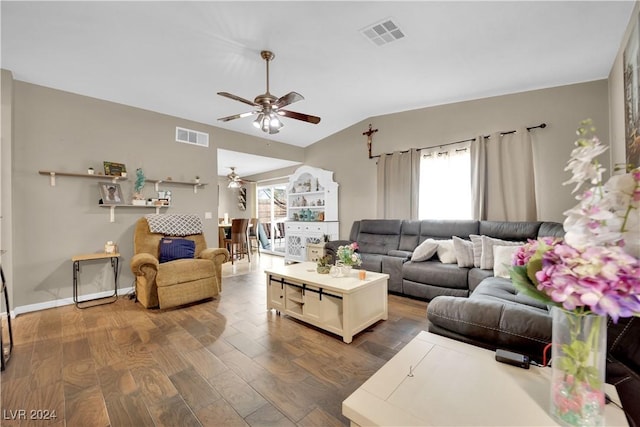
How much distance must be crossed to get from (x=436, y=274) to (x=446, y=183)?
162cm

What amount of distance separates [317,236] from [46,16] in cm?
445

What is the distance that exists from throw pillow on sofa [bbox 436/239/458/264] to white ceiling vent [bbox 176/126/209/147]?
4.01 metres

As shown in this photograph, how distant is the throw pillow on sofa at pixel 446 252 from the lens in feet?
10.9

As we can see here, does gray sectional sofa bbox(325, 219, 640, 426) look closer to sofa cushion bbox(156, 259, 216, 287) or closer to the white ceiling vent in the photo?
sofa cushion bbox(156, 259, 216, 287)

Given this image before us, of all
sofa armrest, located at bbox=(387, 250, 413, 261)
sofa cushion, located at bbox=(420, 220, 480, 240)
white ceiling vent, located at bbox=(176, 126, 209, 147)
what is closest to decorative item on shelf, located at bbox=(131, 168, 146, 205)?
white ceiling vent, located at bbox=(176, 126, 209, 147)

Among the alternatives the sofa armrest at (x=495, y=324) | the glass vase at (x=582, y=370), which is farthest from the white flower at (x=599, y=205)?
the sofa armrest at (x=495, y=324)

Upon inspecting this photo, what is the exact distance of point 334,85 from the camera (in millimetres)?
3537

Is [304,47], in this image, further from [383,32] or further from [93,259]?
[93,259]

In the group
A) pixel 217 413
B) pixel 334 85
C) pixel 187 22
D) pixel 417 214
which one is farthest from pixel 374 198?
pixel 217 413

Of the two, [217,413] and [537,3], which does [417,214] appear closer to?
[537,3]

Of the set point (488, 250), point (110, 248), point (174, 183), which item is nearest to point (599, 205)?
point (488, 250)

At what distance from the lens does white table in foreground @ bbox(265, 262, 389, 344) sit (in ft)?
7.63

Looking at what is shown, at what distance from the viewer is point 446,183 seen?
412cm

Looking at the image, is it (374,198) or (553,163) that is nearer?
(553,163)
